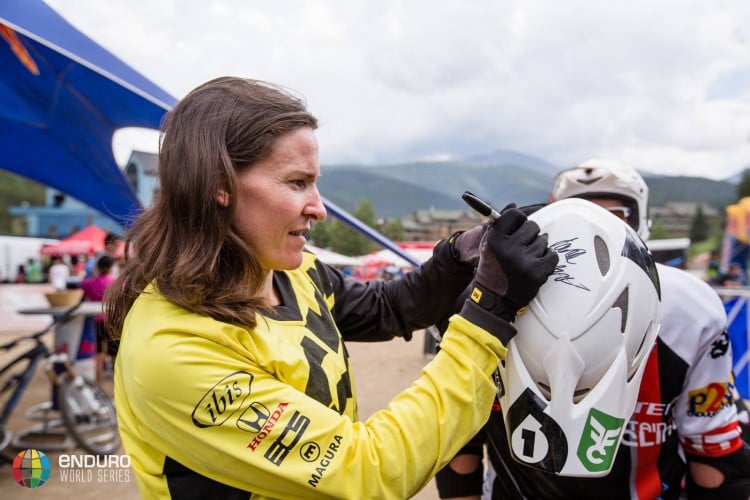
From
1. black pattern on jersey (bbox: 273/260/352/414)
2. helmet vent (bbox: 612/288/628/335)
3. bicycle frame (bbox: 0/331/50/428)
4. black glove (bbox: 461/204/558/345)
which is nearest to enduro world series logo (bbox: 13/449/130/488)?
bicycle frame (bbox: 0/331/50/428)

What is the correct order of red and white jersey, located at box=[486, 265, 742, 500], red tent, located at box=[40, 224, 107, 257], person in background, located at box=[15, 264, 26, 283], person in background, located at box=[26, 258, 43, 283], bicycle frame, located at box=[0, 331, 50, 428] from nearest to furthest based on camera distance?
red and white jersey, located at box=[486, 265, 742, 500], bicycle frame, located at box=[0, 331, 50, 428], red tent, located at box=[40, 224, 107, 257], person in background, located at box=[26, 258, 43, 283], person in background, located at box=[15, 264, 26, 283]

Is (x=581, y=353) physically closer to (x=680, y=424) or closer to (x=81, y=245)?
(x=680, y=424)

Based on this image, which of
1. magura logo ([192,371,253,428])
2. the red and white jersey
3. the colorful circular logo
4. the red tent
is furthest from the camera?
the red tent

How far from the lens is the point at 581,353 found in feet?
3.78

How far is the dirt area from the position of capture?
4.05 m

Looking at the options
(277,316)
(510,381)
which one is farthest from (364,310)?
(510,381)

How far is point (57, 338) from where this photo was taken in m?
5.09

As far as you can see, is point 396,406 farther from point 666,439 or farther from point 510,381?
point 666,439

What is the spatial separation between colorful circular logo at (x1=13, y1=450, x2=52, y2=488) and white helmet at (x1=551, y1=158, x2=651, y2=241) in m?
4.28

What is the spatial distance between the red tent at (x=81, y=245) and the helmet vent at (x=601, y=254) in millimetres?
23849

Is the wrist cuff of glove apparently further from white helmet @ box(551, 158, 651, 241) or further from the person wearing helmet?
white helmet @ box(551, 158, 651, 241)

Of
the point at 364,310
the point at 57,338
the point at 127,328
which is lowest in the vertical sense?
the point at 57,338

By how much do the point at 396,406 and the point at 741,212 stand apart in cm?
1962

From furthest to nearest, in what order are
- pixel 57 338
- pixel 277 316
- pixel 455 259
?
pixel 57 338
pixel 455 259
pixel 277 316
